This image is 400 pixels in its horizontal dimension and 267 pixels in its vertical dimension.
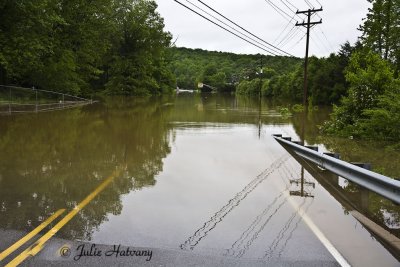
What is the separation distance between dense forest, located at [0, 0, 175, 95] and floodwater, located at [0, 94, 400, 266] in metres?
18.0

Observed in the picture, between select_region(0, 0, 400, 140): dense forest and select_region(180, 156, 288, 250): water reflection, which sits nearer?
select_region(180, 156, 288, 250): water reflection

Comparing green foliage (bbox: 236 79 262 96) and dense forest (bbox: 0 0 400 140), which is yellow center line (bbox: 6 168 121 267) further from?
green foliage (bbox: 236 79 262 96)

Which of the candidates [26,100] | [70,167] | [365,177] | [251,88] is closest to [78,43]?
[26,100]

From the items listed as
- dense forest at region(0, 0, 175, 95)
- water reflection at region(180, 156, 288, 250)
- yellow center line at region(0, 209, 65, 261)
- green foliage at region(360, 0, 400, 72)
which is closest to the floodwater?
water reflection at region(180, 156, 288, 250)

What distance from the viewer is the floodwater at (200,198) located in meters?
5.39

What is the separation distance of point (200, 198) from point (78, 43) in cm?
3932

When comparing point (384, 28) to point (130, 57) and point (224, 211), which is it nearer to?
point (130, 57)

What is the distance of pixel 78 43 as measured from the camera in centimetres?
4328

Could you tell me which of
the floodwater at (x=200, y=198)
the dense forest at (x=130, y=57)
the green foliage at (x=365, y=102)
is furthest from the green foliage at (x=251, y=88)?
the floodwater at (x=200, y=198)

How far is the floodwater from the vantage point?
5.39 metres

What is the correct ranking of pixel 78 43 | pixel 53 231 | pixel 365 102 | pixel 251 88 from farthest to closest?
pixel 251 88 < pixel 78 43 < pixel 365 102 < pixel 53 231

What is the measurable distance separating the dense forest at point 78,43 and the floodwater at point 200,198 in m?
18.0

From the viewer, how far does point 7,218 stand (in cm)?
624

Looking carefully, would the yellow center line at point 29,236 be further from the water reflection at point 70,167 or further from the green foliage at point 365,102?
the green foliage at point 365,102
